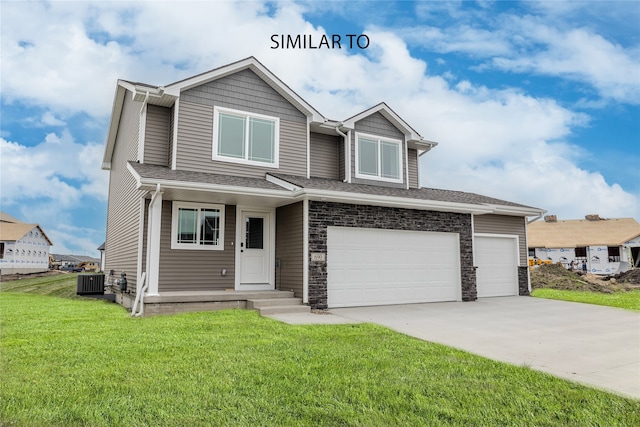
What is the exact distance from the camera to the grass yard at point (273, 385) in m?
3.53

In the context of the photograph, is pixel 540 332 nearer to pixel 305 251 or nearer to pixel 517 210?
pixel 305 251

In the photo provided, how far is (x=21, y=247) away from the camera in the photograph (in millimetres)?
37406

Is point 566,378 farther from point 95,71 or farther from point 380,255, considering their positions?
point 95,71

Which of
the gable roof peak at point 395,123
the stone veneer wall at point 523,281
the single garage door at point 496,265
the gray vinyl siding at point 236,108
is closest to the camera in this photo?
the gray vinyl siding at point 236,108

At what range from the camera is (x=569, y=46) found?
40.8ft

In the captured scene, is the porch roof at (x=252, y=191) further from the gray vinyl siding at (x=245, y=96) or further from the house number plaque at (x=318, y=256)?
the gray vinyl siding at (x=245, y=96)

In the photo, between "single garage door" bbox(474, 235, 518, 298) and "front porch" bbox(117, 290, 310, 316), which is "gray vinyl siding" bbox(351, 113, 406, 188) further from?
"front porch" bbox(117, 290, 310, 316)

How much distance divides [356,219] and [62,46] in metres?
9.29

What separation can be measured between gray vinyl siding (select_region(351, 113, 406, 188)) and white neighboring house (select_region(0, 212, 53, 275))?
3242 centimetres

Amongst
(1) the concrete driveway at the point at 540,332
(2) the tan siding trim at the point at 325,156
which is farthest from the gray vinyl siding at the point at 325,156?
(1) the concrete driveway at the point at 540,332

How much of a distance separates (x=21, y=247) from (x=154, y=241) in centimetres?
3550

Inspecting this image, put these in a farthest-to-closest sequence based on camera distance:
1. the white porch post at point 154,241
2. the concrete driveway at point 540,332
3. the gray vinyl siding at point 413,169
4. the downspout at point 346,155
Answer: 1. the gray vinyl siding at point 413,169
2. the downspout at point 346,155
3. the white porch post at point 154,241
4. the concrete driveway at point 540,332

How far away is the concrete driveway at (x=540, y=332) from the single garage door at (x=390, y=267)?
50 cm

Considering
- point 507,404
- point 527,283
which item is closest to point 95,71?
point 507,404
